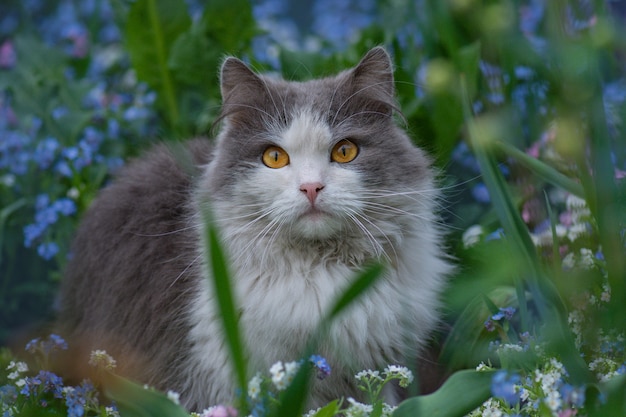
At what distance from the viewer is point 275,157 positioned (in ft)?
7.52

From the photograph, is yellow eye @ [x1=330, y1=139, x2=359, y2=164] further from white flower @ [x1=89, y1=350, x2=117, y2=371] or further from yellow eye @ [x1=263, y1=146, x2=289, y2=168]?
white flower @ [x1=89, y1=350, x2=117, y2=371]

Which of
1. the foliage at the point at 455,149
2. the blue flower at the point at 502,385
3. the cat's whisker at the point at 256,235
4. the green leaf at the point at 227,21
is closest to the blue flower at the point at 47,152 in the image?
the foliage at the point at 455,149

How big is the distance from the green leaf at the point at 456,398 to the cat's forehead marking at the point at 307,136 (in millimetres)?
821

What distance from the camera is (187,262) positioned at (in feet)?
8.13

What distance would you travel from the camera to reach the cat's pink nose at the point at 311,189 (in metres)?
2.11

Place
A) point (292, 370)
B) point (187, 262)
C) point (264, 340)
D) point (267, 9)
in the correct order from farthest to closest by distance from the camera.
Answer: point (267, 9) → point (187, 262) → point (264, 340) → point (292, 370)

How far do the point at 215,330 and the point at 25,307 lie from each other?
1.57 m

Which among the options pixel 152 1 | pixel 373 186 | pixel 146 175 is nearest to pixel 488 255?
pixel 373 186

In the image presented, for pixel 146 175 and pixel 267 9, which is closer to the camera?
pixel 146 175

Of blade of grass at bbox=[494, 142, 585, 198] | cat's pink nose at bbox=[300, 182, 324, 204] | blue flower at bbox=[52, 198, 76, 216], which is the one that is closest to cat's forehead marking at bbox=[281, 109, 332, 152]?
cat's pink nose at bbox=[300, 182, 324, 204]

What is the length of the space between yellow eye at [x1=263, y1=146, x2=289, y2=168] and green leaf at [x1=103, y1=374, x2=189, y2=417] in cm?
86

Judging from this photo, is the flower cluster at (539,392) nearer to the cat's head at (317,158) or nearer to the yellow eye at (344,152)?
the cat's head at (317,158)

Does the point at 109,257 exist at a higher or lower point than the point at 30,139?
lower

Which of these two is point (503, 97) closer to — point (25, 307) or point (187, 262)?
point (187, 262)
